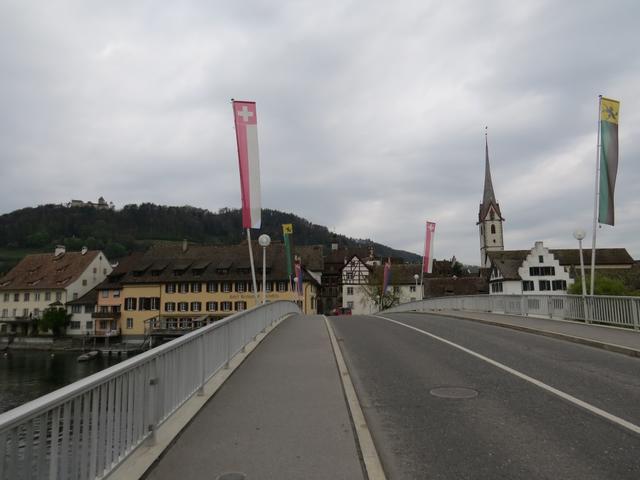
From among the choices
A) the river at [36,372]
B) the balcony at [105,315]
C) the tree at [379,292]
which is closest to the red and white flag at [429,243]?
the tree at [379,292]

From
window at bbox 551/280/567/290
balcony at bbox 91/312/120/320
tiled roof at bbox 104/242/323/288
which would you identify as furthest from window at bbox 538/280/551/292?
balcony at bbox 91/312/120/320

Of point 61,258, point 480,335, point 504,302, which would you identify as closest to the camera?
point 480,335

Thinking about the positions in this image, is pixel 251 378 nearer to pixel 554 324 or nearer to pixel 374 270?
pixel 554 324

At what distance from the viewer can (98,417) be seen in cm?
391

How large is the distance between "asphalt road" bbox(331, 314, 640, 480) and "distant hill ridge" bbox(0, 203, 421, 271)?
5467 inches

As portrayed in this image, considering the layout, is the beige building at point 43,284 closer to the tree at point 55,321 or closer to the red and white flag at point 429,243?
the tree at point 55,321

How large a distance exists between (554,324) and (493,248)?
350 ft

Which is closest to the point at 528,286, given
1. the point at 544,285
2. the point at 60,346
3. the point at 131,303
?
the point at 544,285

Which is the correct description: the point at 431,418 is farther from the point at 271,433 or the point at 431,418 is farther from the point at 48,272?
the point at 48,272

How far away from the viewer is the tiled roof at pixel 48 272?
3206 inches

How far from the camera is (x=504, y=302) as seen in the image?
2412 centimetres

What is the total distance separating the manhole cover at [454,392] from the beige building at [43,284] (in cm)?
8175

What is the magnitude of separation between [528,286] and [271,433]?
235ft

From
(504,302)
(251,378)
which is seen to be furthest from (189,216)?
(251,378)
